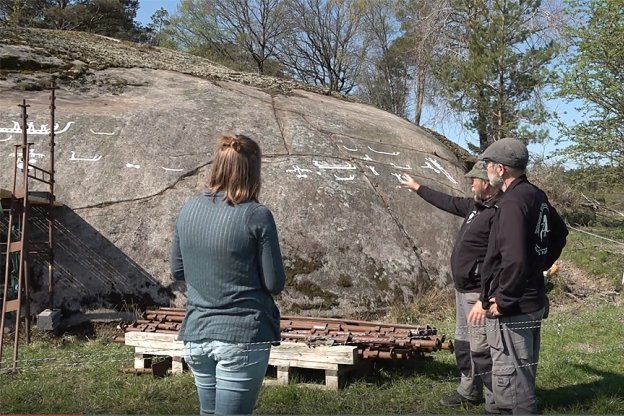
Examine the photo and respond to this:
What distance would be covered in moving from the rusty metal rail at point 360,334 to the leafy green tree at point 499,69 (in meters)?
14.6

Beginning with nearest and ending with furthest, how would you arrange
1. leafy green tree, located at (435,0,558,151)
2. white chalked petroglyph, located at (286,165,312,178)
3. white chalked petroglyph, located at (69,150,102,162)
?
1. white chalked petroglyph, located at (69,150,102,162)
2. white chalked petroglyph, located at (286,165,312,178)
3. leafy green tree, located at (435,0,558,151)

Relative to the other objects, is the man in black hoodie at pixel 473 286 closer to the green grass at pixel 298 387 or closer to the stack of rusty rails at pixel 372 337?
the green grass at pixel 298 387

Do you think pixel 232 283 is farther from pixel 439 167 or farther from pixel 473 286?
pixel 439 167

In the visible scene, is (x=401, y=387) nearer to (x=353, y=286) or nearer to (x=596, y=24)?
(x=353, y=286)

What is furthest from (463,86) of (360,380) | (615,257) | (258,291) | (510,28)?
(258,291)

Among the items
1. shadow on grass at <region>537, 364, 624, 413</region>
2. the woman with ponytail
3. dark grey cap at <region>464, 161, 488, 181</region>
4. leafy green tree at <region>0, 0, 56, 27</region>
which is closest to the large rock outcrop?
shadow on grass at <region>537, 364, 624, 413</region>

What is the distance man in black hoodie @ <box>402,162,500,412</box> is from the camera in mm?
4676

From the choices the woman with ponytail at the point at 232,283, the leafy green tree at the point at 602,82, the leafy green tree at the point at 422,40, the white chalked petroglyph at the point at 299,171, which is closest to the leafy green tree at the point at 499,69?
the leafy green tree at the point at 422,40

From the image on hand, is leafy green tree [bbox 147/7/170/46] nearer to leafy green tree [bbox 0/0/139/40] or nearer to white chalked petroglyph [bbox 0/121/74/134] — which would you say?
leafy green tree [bbox 0/0/139/40]

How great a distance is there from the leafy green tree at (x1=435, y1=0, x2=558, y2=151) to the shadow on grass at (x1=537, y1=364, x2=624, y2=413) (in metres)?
14.6

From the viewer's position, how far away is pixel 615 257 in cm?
1180

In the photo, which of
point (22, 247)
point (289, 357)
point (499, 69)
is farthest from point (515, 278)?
point (499, 69)

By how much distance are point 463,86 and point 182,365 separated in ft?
54.0

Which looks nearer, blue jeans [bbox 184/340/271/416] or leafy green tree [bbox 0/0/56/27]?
blue jeans [bbox 184/340/271/416]
